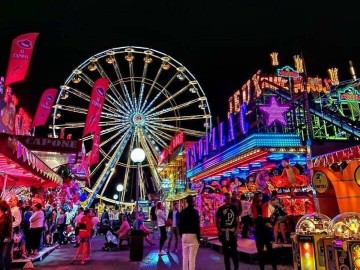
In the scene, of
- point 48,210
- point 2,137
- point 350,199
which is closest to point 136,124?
point 48,210

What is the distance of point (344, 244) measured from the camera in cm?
514

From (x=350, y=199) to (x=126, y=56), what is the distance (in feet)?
61.1

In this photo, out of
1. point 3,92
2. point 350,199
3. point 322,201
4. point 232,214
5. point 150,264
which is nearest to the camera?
point 232,214

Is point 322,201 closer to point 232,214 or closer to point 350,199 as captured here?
point 350,199

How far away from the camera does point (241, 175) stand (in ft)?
63.9

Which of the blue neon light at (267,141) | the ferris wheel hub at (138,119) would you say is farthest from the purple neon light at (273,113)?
the ferris wheel hub at (138,119)

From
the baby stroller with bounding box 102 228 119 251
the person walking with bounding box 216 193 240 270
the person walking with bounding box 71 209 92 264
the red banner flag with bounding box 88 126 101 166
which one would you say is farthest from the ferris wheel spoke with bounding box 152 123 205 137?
the person walking with bounding box 216 193 240 270

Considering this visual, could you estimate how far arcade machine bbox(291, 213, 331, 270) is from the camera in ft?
19.4

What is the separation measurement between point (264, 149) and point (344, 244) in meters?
8.21

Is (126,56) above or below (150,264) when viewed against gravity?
above

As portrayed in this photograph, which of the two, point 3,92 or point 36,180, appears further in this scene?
point 3,92

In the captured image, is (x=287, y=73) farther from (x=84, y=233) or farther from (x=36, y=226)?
(x=36, y=226)

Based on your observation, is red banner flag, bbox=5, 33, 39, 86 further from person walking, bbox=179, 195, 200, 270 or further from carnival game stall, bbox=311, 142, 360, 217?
carnival game stall, bbox=311, 142, 360, 217

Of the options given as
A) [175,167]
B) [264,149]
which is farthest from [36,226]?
[175,167]
